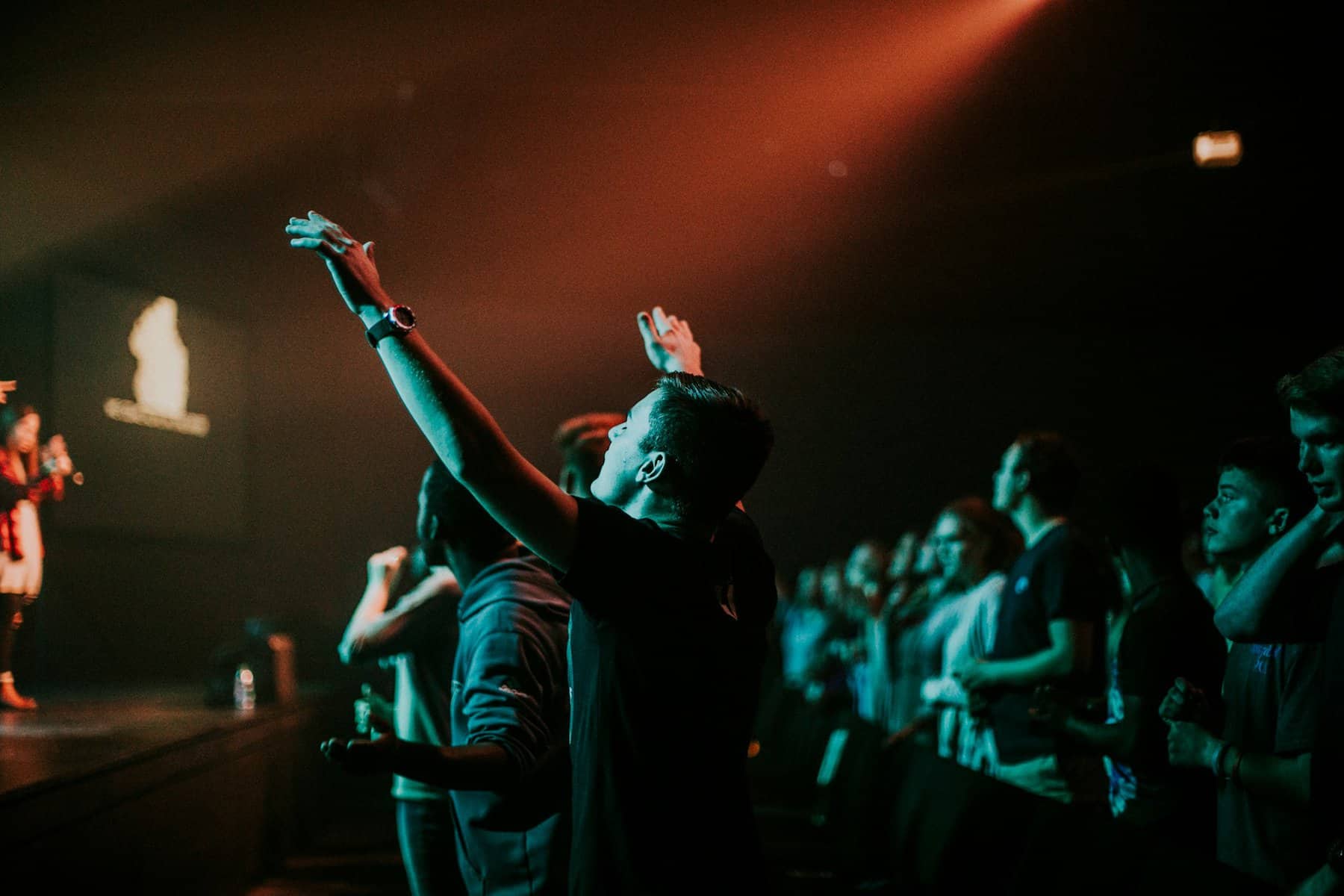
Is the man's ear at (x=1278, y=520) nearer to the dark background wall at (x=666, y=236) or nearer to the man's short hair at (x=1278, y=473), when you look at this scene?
the man's short hair at (x=1278, y=473)

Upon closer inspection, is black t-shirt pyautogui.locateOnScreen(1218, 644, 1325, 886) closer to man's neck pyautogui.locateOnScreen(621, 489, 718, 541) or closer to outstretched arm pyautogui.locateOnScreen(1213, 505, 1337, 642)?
outstretched arm pyautogui.locateOnScreen(1213, 505, 1337, 642)

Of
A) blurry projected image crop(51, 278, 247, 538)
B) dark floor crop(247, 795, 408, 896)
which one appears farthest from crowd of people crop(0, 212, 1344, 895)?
blurry projected image crop(51, 278, 247, 538)

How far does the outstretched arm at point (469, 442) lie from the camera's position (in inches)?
51.2

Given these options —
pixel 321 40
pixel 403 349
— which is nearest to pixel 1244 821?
pixel 403 349

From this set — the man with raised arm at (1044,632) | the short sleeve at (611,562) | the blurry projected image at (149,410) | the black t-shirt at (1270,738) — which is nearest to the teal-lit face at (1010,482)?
the man with raised arm at (1044,632)

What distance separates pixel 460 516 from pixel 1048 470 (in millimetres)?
1852

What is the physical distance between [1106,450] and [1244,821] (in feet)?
33.0

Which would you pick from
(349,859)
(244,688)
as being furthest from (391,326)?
(244,688)

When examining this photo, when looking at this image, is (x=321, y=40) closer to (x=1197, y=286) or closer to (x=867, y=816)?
(x=867, y=816)

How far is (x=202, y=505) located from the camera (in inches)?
368

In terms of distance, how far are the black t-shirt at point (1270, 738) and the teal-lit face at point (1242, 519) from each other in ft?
0.87

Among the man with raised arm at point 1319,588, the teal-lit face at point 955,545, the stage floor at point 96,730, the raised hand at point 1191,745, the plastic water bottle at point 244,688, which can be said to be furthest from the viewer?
the plastic water bottle at point 244,688

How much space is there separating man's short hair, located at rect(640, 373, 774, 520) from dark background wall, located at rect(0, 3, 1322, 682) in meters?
4.55

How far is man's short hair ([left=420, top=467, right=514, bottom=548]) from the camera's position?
2363 millimetres
